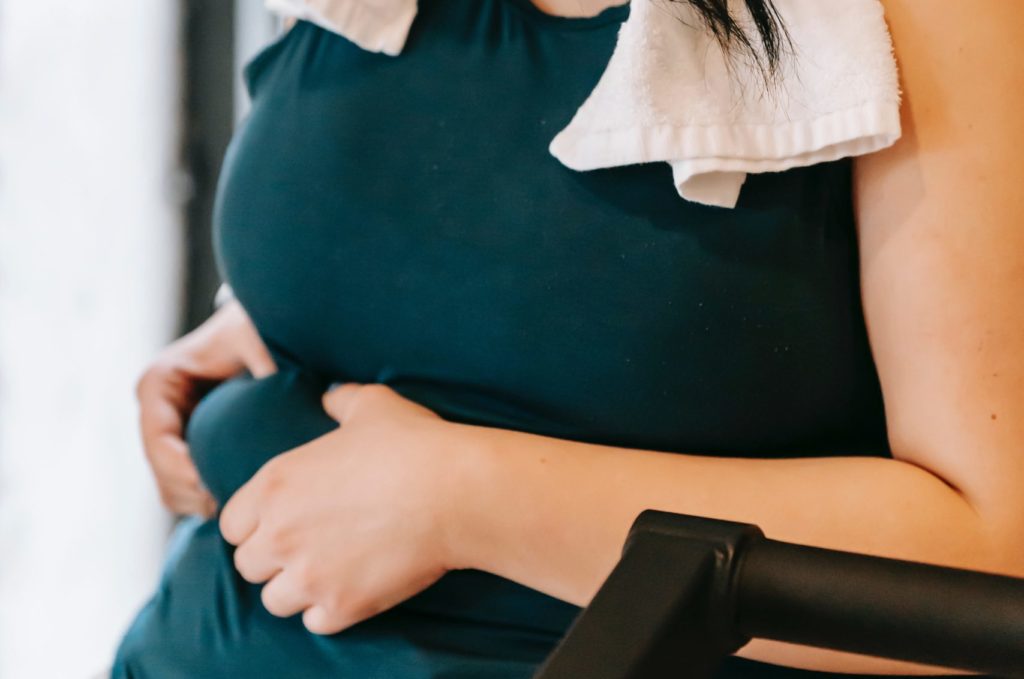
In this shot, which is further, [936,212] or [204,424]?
[204,424]

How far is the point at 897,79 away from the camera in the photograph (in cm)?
58

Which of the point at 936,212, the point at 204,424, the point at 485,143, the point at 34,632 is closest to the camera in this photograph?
the point at 936,212

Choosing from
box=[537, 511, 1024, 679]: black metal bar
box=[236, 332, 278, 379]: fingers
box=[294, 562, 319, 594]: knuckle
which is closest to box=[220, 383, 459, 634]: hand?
box=[294, 562, 319, 594]: knuckle

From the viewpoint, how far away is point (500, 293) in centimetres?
66

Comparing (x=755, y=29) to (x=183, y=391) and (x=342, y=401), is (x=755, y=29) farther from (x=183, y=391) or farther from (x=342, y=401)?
(x=183, y=391)

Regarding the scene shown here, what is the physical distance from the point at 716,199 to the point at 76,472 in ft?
4.42

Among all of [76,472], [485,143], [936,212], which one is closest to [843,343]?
[936,212]

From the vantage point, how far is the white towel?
1.92 feet

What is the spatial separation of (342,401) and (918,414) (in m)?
0.37

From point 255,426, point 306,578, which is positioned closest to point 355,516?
point 306,578

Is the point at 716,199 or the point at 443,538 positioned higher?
the point at 716,199

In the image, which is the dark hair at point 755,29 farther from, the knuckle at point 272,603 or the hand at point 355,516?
the knuckle at point 272,603

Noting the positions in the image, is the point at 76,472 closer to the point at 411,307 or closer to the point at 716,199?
the point at 411,307

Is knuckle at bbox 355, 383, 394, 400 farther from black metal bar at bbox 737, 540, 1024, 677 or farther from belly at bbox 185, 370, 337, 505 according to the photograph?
black metal bar at bbox 737, 540, 1024, 677
